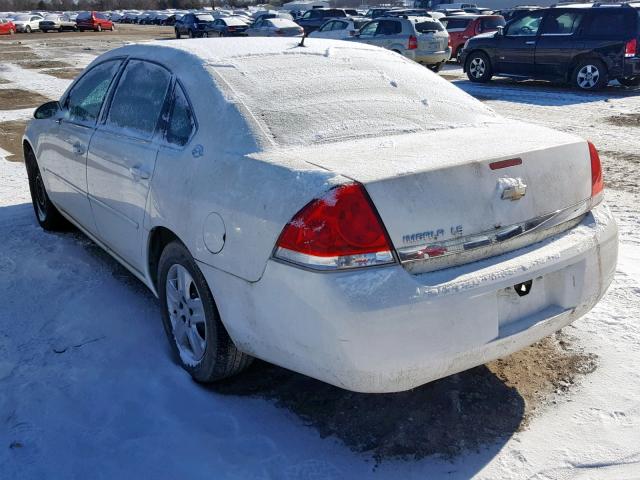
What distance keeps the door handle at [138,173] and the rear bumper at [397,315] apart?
0.84m

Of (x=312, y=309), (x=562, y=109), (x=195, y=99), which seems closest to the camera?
(x=312, y=309)

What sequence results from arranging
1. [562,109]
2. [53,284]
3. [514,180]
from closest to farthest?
[514,180]
[53,284]
[562,109]

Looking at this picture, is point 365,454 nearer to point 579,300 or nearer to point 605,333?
point 579,300

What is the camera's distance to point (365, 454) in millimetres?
2734

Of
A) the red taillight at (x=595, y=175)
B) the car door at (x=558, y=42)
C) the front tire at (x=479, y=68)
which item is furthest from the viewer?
the front tire at (x=479, y=68)

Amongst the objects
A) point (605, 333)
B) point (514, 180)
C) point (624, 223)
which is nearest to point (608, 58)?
point (624, 223)

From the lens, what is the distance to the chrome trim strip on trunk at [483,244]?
8.18 ft

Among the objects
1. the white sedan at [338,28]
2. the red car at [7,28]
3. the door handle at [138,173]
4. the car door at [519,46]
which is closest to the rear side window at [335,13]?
the white sedan at [338,28]

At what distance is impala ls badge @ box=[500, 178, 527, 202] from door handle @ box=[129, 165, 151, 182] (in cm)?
177

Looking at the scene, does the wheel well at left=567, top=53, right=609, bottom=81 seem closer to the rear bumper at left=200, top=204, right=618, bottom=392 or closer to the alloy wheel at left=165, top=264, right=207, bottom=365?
the rear bumper at left=200, top=204, right=618, bottom=392

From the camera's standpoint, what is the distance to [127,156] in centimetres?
361

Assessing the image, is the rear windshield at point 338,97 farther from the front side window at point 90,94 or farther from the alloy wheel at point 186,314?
the front side window at point 90,94

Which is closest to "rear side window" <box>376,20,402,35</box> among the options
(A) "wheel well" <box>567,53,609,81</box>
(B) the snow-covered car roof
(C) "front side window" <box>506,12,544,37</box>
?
(C) "front side window" <box>506,12,544,37</box>

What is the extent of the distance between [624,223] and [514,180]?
315 centimetres
